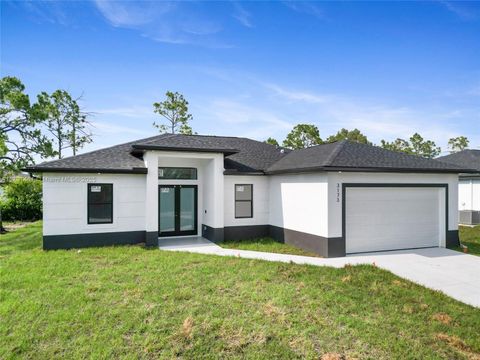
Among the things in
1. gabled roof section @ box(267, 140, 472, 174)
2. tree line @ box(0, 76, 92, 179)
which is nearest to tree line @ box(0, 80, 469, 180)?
tree line @ box(0, 76, 92, 179)

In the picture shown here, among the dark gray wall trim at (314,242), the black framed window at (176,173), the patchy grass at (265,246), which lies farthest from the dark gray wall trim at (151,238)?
the dark gray wall trim at (314,242)

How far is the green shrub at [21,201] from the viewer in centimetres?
1744

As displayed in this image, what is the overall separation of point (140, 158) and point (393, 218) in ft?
32.3

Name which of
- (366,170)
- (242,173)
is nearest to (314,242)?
(366,170)

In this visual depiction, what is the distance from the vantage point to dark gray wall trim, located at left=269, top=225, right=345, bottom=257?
9148 millimetres

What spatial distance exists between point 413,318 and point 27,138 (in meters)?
17.8

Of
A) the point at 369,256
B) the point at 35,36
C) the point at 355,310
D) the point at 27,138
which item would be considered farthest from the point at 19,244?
the point at 369,256

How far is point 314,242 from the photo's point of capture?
967cm

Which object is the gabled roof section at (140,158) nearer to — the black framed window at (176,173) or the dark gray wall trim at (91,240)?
the black framed window at (176,173)

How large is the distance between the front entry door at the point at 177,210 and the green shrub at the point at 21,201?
1094 cm

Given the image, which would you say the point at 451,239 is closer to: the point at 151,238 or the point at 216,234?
the point at 216,234

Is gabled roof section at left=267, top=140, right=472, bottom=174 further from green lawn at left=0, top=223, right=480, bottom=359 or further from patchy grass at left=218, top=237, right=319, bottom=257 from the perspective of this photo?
green lawn at left=0, top=223, right=480, bottom=359

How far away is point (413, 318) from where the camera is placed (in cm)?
504

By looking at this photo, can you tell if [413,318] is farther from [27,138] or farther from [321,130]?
[321,130]
